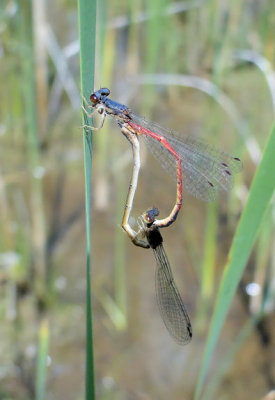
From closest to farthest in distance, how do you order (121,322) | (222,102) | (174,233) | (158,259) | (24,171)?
(158,259)
(121,322)
(222,102)
(174,233)
(24,171)

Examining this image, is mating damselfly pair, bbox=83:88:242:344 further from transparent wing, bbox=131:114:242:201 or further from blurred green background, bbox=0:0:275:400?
blurred green background, bbox=0:0:275:400

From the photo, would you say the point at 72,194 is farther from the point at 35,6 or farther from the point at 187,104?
the point at 187,104

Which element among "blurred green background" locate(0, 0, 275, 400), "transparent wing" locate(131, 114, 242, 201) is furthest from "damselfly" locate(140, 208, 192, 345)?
"blurred green background" locate(0, 0, 275, 400)

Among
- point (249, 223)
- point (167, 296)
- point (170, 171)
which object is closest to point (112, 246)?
point (170, 171)

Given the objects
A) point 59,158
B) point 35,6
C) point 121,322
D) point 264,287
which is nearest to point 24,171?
point 59,158

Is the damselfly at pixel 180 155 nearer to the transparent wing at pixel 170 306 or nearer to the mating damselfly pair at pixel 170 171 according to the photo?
the mating damselfly pair at pixel 170 171
